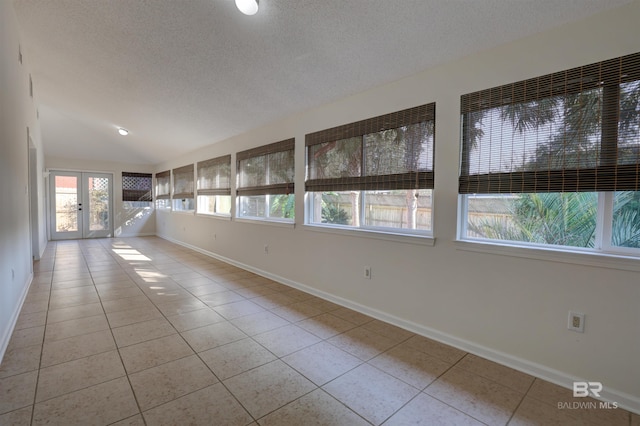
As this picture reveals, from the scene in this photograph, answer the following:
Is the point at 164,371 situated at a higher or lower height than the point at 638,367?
lower

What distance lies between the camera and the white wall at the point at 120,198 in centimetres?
824

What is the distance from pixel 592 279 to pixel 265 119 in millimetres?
3989

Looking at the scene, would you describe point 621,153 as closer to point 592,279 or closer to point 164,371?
point 592,279

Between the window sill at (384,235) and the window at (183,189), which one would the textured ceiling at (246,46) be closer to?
the window sill at (384,235)

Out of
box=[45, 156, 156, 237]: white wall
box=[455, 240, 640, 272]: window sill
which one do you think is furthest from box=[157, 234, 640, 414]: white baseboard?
box=[45, 156, 156, 237]: white wall

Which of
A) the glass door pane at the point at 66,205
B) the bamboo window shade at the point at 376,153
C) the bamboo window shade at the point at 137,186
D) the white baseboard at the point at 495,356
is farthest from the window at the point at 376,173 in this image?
the glass door pane at the point at 66,205

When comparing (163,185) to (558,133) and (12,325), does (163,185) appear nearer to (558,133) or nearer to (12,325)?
(12,325)

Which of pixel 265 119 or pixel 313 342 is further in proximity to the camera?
pixel 265 119

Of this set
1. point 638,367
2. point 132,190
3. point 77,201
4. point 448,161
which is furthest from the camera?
point 132,190

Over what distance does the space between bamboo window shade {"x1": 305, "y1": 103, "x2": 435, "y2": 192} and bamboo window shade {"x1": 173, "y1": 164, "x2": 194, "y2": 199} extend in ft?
14.5

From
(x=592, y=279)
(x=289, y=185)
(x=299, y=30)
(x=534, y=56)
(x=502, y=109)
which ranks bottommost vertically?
(x=592, y=279)

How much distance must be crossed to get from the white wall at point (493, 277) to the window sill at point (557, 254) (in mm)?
13

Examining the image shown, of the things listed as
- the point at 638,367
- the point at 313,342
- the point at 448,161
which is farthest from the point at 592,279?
the point at 313,342

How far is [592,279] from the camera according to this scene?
1.90m
